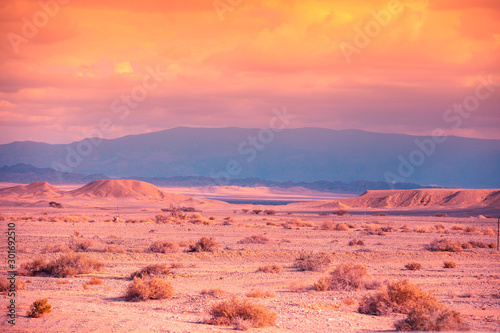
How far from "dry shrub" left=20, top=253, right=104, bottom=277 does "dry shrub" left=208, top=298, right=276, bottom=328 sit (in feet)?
30.4

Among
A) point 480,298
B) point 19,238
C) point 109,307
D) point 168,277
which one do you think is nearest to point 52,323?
point 109,307

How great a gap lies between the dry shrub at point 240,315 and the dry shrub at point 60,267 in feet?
30.4

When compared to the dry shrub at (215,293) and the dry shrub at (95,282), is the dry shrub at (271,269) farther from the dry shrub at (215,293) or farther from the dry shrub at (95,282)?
the dry shrub at (95,282)

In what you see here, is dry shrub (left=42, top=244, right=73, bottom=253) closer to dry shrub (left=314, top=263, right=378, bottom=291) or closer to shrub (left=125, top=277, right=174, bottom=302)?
shrub (left=125, top=277, right=174, bottom=302)

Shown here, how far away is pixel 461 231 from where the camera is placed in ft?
150

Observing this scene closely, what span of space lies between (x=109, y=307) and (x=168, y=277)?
5718mm

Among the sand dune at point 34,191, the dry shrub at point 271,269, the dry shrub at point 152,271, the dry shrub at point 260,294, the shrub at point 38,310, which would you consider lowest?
the dry shrub at point 271,269

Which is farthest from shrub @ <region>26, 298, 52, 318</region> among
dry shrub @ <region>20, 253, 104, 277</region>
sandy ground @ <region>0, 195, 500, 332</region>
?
dry shrub @ <region>20, 253, 104, 277</region>

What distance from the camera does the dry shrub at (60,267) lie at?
18875mm

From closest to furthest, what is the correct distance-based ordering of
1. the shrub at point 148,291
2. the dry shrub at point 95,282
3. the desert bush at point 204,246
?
the shrub at point 148,291 < the dry shrub at point 95,282 < the desert bush at point 204,246

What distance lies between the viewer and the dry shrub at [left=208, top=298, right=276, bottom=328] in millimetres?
11227

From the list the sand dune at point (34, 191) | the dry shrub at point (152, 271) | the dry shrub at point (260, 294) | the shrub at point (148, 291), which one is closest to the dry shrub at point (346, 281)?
the dry shrub at point (260, 294)

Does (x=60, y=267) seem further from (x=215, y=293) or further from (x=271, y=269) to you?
(x=271, y=269)

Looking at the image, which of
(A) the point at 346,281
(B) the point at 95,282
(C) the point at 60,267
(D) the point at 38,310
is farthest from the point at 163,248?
(D) the point at 38,310
